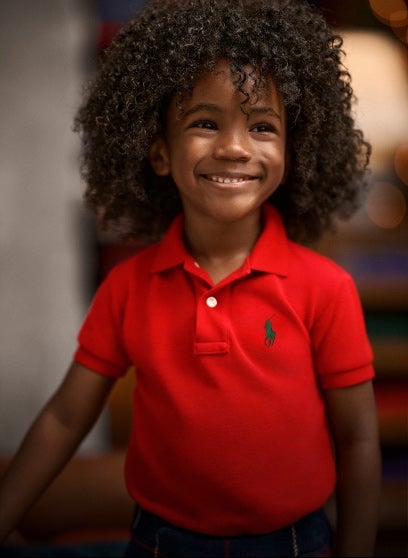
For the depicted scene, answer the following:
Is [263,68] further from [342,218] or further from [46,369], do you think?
[46,369]

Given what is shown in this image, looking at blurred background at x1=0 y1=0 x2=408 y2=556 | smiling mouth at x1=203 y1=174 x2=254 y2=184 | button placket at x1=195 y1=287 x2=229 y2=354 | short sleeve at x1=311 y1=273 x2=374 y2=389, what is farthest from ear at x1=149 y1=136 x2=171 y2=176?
blurred background at x1=0 y1=0 x2=408 y2=556

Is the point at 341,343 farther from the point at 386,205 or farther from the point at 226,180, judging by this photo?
the point at 386,205

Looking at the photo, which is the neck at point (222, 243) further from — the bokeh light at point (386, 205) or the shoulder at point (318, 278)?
the bokeh light at point (386, 205)

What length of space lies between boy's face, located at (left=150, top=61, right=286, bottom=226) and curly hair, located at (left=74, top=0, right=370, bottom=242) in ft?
0.08

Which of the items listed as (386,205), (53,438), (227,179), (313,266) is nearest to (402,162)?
(386,205)

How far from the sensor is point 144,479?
3.76ft

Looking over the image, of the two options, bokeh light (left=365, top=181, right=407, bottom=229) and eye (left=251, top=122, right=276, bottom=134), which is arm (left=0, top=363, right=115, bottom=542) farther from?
bokeh light (left=365, top=181, right=407, bottom=229)

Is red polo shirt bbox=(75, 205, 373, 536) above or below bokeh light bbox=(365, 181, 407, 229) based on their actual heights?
below

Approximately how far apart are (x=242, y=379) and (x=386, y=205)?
1.07 metres

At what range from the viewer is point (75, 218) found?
2.07 m

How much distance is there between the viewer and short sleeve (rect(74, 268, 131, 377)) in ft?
3.85

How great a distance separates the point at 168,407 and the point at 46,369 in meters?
1.09

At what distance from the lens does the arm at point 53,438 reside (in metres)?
1.18

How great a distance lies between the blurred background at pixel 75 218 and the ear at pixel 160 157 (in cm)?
86
